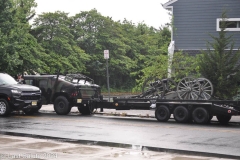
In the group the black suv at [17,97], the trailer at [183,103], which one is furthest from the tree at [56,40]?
the trailer at [183,103]

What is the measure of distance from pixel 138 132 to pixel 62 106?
6989 mm

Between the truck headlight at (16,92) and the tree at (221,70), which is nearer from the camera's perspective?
the truck headlight at (16,92)

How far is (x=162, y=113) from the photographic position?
58.6ft

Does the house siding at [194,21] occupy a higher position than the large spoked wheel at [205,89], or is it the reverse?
the house siding at [194,21]

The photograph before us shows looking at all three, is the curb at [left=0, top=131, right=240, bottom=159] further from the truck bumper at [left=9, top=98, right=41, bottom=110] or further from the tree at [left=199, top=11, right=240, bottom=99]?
the tree at [left=199, top=11, right=240, bottom=99]

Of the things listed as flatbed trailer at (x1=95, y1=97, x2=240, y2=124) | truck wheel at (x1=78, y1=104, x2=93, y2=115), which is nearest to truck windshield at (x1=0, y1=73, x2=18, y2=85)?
truck wheel at (x1=78, y1=104, x2=93, y2=115)

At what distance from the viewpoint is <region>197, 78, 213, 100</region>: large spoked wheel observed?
1798 centimetres

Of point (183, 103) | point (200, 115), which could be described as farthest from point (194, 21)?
point (200, 115)

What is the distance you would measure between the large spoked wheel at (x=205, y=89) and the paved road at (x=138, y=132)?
1.15 m

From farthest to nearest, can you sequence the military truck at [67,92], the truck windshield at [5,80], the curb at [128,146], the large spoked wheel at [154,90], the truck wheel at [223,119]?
1. the military truck at [67,92]
2. the truck windshield at [5,80]
3. the large spoked wheel at [154,90]
4. the truck wheel at [223,119]
5. the curb at [128,146]

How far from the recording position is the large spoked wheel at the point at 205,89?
1798 cm

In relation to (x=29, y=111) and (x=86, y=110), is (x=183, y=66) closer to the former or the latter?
(x=86, y=110)

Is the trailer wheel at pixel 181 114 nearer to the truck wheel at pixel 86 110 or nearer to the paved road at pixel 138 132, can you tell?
the paved road at pixel 138 132

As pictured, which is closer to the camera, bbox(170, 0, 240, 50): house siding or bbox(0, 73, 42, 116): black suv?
bbox(0, 73, 42, 116): black suv
